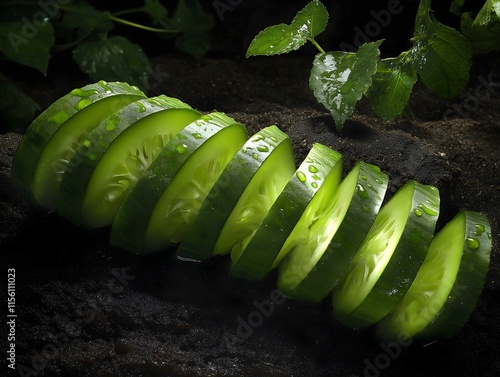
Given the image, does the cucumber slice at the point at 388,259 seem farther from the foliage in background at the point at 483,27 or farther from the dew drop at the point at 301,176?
the foliage in background at the point at 483,27

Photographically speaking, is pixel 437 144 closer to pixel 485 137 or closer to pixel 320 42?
pixel 485 137

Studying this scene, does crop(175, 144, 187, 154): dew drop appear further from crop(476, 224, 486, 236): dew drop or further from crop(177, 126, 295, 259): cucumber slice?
crop(476, 224, 486, 236): dew drop

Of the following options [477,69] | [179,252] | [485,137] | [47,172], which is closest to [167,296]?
[179,252]

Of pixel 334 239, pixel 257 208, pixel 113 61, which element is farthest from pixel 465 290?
pixel 113 61

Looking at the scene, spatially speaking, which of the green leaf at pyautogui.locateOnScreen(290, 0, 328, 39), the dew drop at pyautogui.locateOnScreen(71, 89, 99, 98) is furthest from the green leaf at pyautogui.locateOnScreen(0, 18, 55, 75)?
the green leaf at pyautogui.locateOnScreen(290, 0, 328, 39)

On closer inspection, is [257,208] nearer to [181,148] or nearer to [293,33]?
[181,148]

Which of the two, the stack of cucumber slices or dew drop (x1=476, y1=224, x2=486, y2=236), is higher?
dew drop (x1=476, y1=224, x2=486, y2=236)
